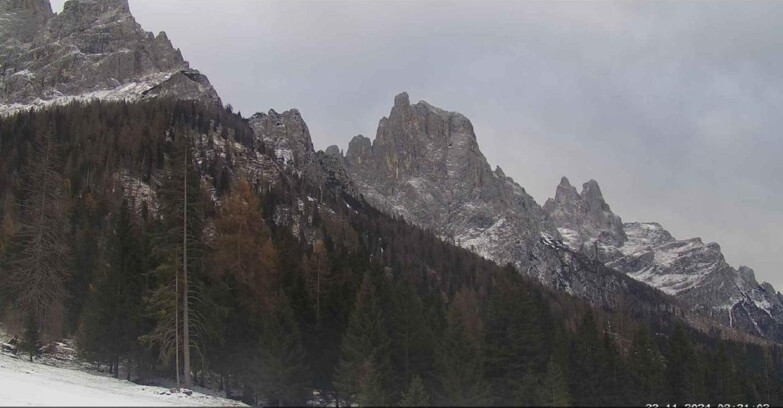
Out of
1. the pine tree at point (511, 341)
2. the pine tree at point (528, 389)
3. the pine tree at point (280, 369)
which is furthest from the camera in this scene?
the pine tree at point (511, 341)

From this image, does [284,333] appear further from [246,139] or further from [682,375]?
[246,139]

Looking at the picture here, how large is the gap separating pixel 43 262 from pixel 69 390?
21.2 metres

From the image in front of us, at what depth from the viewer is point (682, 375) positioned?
43.7 metres

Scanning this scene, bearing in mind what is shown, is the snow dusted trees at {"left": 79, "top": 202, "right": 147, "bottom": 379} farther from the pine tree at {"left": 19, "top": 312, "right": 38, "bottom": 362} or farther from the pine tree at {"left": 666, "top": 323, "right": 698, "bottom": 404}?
the pine tree at {"left": 666, "top": 323, "right": 698, "bottom": 404}

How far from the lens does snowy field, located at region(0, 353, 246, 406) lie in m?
22.2

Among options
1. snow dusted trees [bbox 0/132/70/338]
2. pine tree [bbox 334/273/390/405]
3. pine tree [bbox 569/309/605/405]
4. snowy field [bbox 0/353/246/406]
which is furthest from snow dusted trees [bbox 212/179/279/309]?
pine tree [bbox 569/309/605/405]

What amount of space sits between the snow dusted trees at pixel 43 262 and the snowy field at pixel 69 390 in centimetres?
584

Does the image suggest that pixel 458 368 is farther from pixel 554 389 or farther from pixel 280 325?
pixel 280 325

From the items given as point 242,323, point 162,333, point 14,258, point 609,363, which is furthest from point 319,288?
point 14,258

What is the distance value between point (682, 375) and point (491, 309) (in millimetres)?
16124

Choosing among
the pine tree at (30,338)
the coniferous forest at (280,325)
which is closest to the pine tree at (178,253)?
the coniferous forest at (280,325)

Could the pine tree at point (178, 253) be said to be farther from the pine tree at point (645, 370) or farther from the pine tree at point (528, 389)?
the pine tree at point (645, 370)

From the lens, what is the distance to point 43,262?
44.2 m

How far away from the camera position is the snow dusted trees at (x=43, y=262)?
4269 cm
